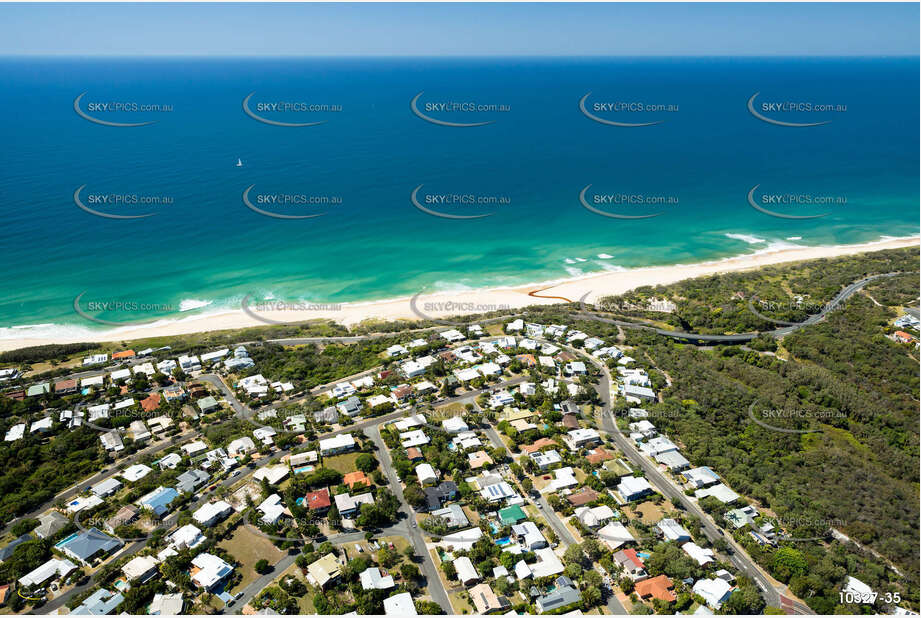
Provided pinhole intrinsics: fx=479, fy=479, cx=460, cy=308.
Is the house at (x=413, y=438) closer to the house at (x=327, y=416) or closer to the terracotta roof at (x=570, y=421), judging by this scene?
the house at (x=327, y=416)

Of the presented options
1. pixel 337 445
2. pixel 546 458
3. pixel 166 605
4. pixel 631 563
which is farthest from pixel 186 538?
pixel 631 563

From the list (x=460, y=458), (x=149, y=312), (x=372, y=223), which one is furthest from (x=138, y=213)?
(x=460, y=458)

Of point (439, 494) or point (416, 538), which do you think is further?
point (439, 494)

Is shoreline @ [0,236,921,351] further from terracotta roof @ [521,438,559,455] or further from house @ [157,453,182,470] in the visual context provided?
terracotta roof @ [521,438,559,455]

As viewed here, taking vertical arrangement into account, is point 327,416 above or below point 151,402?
below

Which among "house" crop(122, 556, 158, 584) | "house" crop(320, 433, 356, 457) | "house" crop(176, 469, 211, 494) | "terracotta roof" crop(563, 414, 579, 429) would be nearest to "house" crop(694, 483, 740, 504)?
"terracotta roof" crop(563, 414, 579, 429)

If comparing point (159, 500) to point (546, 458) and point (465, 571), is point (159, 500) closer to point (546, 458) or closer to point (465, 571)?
point (465, 571)

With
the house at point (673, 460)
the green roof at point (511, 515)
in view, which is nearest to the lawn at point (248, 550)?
the green roof at point (511, 515)
